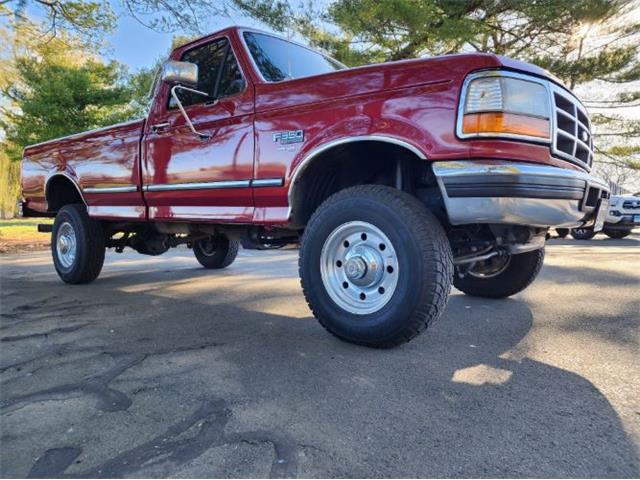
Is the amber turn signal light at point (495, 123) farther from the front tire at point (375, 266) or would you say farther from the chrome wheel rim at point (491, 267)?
the chrome wheel rim at point (491, 267)

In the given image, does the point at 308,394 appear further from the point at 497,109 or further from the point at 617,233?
the point at 617,233

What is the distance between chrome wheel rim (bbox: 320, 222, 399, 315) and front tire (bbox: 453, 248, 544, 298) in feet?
4.36

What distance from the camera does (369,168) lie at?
126 inches

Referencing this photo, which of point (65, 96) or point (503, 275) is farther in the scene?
point (65, 96)

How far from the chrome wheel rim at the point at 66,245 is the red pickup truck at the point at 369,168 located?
44.5 inches

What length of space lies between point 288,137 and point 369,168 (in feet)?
2.00

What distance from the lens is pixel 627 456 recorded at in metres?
1.52

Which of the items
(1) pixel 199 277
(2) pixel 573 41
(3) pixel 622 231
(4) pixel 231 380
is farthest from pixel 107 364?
(2) pixel 573 41

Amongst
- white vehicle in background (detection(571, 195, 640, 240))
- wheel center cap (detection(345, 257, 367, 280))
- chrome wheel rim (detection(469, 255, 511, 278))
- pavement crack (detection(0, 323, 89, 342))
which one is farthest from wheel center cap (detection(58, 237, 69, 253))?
white vehicle in background (detection(571, 195, 640, 240))

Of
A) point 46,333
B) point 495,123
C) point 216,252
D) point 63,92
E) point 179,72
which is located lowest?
point 46,333

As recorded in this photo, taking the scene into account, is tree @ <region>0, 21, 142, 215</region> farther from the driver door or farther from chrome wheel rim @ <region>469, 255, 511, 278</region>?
chrome wheel rim @ <region>469, 255, 511, 278</region>

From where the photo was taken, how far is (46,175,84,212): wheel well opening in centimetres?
529

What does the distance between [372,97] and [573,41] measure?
46.7 feet

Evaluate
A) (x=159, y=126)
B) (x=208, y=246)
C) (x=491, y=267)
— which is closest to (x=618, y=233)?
(x=491, y=267)
